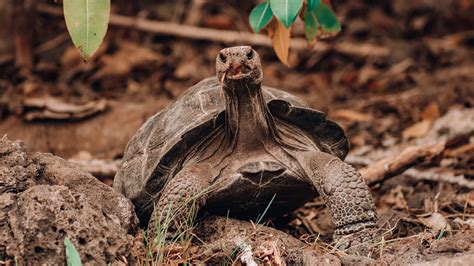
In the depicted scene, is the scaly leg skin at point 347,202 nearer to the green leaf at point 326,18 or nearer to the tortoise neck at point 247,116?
the tortoise neck at point 247,116

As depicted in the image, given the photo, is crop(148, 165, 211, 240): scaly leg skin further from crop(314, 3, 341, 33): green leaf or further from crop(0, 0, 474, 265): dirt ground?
crop(314, 3, 341, 33): green leaf

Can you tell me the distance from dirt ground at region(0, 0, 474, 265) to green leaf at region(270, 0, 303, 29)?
112cm

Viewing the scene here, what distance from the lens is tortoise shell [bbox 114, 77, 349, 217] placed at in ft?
14.0

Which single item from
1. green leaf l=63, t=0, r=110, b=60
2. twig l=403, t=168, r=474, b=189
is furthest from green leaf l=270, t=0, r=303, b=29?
twig l=403, t=168, r=474, b=189

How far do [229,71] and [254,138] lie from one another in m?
0.46

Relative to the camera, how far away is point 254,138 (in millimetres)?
4305

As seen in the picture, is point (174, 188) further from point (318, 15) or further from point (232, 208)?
point (318, 15)

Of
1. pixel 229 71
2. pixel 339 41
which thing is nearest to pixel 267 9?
pixel 229 71

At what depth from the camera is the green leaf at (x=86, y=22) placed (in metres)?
3.49

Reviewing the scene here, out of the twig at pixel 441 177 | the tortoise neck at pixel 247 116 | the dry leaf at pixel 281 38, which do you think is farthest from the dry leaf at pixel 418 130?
the tortoise neck at pixel 247 116

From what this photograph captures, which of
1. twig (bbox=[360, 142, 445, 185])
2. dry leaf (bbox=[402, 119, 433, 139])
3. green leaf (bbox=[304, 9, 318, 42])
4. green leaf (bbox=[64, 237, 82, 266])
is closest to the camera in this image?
green leaf (bbox=[64, 237, 82, 266])

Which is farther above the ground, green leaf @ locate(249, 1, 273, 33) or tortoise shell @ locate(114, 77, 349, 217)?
green leaf @ locate(249, 1, 273, 33)

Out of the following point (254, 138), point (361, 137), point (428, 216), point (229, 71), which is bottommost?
point (361, 137)

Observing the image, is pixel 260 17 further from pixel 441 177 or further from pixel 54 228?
pixel 441 177
